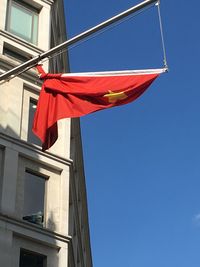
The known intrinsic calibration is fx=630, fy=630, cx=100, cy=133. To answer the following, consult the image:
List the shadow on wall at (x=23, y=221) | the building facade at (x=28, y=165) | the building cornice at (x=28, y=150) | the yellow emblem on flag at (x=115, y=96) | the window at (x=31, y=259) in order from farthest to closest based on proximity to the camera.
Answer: the building cornice at (x=28, y=150)
the building facade at (x=28, y=165)
the window at (x=31, y=259)
the shadow on wall at (x=23, y=221)
the yellow emblem on flag at (x=115, y=96)

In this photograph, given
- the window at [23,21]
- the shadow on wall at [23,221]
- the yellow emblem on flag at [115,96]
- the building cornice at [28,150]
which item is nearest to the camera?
the yellow emblem on flag at [115,96]

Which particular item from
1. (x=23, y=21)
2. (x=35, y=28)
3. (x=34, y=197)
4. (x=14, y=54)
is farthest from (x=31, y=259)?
(x=23, y=21)

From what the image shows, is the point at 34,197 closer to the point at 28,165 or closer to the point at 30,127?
the point at 28,165

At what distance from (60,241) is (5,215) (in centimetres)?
260

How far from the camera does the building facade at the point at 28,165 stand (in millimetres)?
22641

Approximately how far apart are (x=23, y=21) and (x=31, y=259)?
11.4 metres

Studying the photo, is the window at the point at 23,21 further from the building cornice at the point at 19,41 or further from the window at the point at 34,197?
the window at the point at 34,197

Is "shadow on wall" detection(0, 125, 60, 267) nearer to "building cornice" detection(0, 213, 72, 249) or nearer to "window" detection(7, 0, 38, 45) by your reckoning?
"building cornice" detection(0, 213, 72, 249)

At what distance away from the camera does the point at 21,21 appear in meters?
28.6

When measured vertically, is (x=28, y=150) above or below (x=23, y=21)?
below

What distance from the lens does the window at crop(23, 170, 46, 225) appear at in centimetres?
2384

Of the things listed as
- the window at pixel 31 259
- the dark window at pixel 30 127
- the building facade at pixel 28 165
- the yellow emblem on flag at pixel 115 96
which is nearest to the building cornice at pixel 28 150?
the building facade at pixel 28 165

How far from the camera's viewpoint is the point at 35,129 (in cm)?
1655

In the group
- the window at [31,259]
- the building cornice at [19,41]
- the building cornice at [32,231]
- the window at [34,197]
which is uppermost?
the building cornice at [19,41]
